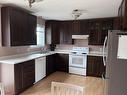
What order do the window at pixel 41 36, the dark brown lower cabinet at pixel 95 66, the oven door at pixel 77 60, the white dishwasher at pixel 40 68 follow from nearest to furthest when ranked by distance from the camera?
the white dishwasher at pixel 40 68 → the dark brown lower cabinet at pixel 95 66 → the oven door at pixel 77 60 → the window at pixel 41 36

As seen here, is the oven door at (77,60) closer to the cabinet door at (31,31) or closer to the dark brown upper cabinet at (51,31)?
the dark brown upper cabinet at (51,31)

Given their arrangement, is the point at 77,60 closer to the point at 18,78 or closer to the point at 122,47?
the point at 18,78

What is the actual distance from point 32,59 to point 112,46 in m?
2.41

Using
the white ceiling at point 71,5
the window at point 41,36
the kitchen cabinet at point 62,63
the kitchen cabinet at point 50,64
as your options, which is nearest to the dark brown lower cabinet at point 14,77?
the kitchen cabinet at point 50,64

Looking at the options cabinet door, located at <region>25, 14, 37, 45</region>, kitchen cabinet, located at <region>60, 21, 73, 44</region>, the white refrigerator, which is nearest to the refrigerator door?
the white refrigerator

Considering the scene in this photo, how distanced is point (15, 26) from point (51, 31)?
2360mm

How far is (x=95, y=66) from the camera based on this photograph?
4863 millimetres

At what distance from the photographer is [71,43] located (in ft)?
18.2

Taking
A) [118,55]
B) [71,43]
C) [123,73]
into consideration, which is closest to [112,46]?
[118,55]

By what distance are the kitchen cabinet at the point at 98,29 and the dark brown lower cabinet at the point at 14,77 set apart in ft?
9.39

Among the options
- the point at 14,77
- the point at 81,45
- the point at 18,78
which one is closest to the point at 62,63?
the point at 81,45

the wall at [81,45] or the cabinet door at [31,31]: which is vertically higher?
the cabinet door at [31,31]

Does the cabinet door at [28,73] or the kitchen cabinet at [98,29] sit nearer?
the cabinet door at [28,73]

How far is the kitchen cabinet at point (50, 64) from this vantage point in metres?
4.81
